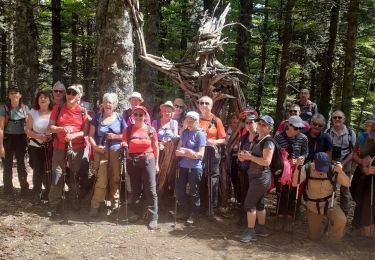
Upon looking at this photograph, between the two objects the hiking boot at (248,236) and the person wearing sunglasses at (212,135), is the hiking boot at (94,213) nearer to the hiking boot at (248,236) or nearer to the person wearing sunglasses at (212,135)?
the person wearing sunglasses at (212,135)

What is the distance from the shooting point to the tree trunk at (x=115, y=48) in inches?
303

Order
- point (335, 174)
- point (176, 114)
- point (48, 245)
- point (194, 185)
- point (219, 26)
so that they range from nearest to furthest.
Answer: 1. point (48, 245)
2. point (335, 174)
3. point (194, 185)
4. point (176, 114)
5. point (219, 26)

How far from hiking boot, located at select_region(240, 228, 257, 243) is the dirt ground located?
11cm

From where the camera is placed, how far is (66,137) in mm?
6539

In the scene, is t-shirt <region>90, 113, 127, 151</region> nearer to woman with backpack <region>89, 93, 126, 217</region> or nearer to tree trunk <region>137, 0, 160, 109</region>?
woman with backpack <region>89, 93, 126, 217</region>

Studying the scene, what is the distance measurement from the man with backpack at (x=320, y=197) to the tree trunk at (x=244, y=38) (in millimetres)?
9959

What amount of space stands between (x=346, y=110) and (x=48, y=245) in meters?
8.60

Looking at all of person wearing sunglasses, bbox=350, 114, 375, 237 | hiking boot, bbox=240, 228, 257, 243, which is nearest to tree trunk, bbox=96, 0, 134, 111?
hiking boot, bbox=240, 228, 257, 243

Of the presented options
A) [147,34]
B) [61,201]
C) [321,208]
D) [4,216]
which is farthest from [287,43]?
[4,216]

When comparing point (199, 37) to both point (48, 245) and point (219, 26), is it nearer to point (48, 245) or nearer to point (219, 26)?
point (219, 26)

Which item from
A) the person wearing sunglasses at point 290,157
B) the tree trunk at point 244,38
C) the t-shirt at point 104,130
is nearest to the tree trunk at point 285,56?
the tree trunk at point 244,38

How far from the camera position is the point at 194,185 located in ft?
22.0

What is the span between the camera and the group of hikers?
6344 millimetres

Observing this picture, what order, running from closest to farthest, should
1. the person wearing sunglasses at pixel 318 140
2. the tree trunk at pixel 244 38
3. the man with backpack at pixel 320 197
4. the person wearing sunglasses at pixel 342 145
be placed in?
the man with backpack at pixel 320 197 → the person wearing sunglasses at pixel 318 140 → the person wearing sunglasses at pixel 342 145 → the tree trunk at pixel 244 38
